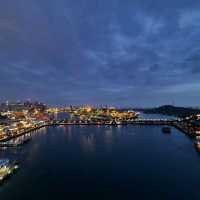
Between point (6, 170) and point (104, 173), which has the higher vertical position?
point (6, 170)

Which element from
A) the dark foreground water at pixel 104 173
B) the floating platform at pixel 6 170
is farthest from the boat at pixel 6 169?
the dark foreground water at pixel 104 173

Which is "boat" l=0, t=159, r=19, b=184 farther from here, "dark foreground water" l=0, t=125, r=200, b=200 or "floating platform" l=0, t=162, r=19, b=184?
"dark foreground water" l=0, t=125, r=200, b=200

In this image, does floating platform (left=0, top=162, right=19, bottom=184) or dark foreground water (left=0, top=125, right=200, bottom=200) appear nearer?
dark foreground water (left=0, top=125, right=200, bottom=200)

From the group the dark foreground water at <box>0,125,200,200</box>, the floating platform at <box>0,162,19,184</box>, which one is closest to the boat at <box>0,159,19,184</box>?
the floating platform at <box>0,162,19,184</box>

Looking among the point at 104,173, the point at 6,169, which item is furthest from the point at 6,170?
the point at 104,173

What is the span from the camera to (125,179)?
997 centimetres

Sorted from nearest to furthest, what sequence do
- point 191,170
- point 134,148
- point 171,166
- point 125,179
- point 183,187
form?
point 183,187 < point 125,179 < point 191,170 < point 171,166 < point 134,148

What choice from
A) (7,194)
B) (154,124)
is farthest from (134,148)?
(154,124)

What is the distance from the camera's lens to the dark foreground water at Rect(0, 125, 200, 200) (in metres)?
8.58

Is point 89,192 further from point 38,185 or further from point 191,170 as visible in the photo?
point 191,170

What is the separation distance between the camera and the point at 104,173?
35.3 ft

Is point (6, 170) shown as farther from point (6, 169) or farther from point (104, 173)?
point (104, 173)

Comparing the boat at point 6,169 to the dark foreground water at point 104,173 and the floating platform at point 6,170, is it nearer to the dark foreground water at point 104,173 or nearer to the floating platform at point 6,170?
the floating platform at point 6,170

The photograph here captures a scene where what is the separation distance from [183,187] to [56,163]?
620 cm
